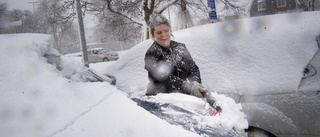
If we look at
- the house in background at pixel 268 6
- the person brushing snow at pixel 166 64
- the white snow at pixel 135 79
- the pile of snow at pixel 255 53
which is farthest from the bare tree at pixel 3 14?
the house in background at pixel 268 6

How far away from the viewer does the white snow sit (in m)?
0.89

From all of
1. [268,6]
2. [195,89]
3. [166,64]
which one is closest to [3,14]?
[166,64]

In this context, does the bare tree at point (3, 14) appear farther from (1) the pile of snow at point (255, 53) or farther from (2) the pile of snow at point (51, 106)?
(1) the pile of snow at point (255, 53)

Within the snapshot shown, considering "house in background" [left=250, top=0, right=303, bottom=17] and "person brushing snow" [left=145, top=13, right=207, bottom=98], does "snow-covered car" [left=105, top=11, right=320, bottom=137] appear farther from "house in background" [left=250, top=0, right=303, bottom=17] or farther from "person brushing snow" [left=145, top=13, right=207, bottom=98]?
"house in background" [left=250, top=0, right=303, bottom=17]

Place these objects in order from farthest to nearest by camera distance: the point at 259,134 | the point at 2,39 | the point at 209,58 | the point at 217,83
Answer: the point at 209,58 → the point at 217,83 → the point at 259,134 → the point at 2,39

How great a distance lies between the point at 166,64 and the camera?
6.82 feet

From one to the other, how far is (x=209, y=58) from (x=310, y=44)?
1167 millimetres

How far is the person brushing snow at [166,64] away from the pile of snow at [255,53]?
0.52 m

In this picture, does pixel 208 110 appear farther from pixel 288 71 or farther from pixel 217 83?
pixel 288 71

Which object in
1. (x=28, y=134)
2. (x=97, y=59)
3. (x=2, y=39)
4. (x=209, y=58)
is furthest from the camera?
(x=97, y=59)

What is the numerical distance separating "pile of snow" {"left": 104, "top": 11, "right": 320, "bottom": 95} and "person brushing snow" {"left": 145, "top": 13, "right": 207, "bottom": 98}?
524 mm

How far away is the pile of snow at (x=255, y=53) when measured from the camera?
2156mm

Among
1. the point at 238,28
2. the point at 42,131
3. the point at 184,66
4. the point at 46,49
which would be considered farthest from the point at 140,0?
the point at 42,131

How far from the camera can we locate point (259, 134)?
172 centimetres
